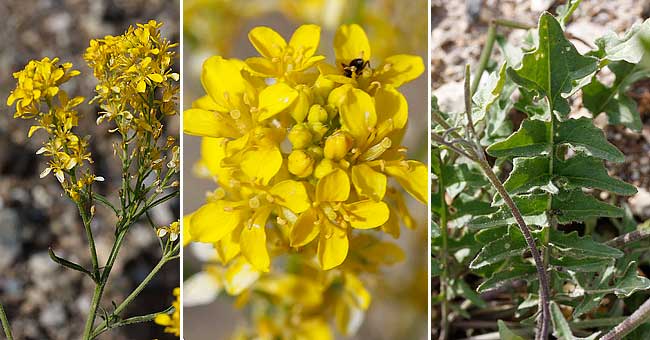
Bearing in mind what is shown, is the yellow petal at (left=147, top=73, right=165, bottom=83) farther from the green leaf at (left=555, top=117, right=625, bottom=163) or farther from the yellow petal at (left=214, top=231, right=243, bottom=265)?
the green leaf at (left=555, top=117, right=625, bottom=163)

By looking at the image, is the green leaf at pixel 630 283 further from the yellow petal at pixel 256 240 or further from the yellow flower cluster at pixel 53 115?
the yellow flower cluster at pixel 53 115

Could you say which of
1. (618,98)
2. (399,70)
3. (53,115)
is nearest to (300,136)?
(399,70)

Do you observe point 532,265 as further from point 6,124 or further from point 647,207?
point 6,124

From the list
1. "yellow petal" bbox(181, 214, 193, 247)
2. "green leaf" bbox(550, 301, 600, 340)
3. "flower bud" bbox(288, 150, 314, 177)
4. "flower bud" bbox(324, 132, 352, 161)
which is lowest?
"green leaf" bbox(550, 301, 600, 340)

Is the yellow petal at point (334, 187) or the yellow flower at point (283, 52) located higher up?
the yellow flower at point (283, 52)

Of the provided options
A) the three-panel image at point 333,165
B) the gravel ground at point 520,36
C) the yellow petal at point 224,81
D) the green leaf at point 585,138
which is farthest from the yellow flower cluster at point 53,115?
the gravel ground at point 520,36

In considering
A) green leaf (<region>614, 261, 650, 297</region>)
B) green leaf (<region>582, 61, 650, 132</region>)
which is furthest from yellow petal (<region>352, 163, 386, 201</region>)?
green leaf (<region>582, 61, 650, 132</region>)
